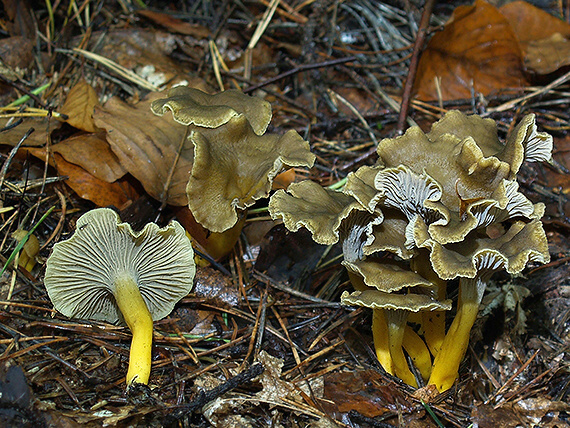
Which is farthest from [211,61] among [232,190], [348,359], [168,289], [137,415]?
[137,415]

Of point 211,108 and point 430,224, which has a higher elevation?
point 211,108

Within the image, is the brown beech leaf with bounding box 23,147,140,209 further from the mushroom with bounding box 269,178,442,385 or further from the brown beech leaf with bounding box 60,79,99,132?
the mushroom with bounding box 269,178,442,385

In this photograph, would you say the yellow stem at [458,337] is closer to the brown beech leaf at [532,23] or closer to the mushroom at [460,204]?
the mushroom at [460,204]

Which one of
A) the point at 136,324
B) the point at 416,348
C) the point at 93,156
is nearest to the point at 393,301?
the point at 416,348

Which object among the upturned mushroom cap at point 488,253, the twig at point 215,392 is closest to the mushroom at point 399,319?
the upturned mushroom cap at point 488,253

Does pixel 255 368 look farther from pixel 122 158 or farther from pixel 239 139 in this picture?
pixel 122 158

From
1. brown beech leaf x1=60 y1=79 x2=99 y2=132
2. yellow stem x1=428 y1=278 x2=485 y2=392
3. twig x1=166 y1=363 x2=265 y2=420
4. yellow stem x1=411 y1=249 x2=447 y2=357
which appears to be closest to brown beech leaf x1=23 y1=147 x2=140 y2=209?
brown beech leaf x1=60 y1=79 x2=99 y2=132

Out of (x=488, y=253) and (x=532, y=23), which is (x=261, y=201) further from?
(x=532, y=23)
